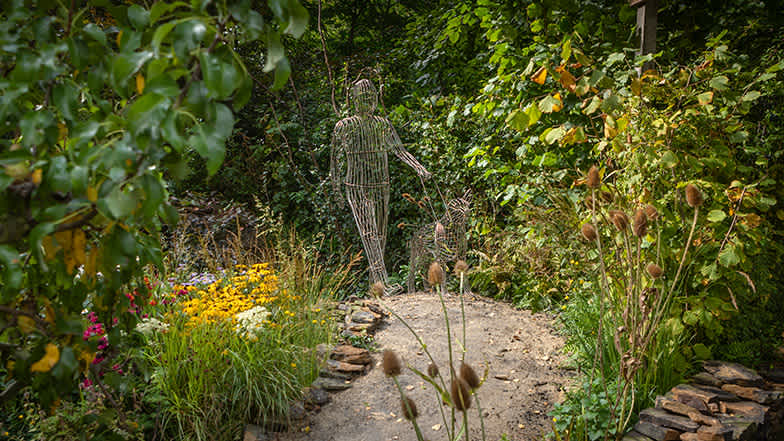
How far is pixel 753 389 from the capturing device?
2104 mm

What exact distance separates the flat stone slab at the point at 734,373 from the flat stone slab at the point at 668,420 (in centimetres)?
44

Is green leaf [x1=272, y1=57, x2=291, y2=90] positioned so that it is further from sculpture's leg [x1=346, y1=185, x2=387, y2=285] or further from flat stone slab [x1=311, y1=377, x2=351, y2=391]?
sculpture's leg [x1=346, y1=185, x2=387, y2=285]

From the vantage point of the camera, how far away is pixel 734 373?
2.16 metres

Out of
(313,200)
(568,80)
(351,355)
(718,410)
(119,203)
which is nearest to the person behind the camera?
(119,203)

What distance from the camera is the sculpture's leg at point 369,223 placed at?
4.72 meters

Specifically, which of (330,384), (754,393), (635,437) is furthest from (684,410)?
(330,384)

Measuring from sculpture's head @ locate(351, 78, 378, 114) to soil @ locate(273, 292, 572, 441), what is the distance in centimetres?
199

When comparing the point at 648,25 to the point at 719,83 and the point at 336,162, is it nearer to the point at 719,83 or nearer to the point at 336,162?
the point at 719,83

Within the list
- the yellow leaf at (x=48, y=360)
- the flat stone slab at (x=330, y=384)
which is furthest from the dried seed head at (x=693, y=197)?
the flat stone slab at (x=330, y=384)

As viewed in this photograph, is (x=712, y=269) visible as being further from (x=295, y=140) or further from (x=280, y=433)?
(x=295, y=140)

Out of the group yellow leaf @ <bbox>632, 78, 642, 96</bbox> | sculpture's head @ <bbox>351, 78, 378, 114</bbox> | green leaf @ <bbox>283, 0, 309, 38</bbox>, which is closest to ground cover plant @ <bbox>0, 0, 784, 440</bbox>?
green leaf @ <bbox>283, 0, 309, 38</bbox>

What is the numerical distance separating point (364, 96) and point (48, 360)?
4.10 meters

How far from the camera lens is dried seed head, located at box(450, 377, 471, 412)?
3.16 ft

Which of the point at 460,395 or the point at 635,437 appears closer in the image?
the point at 460,395
